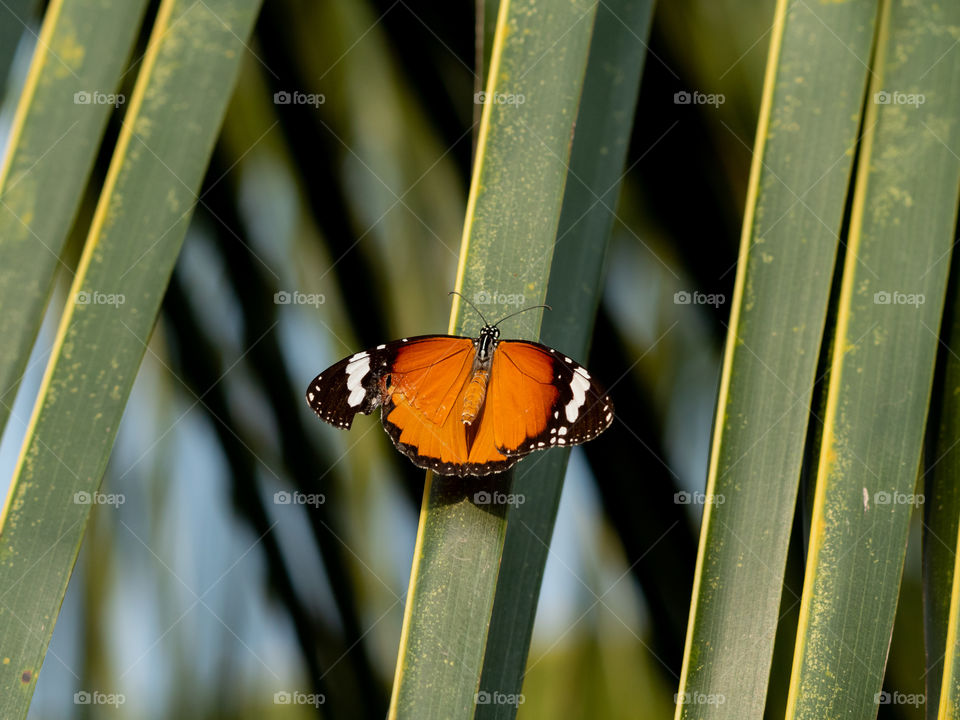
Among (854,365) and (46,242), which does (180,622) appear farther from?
(854,365)

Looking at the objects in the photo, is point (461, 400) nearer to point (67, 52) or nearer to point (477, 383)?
point (477, 383)

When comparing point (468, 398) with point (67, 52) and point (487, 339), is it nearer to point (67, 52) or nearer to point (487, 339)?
point (487, 339)

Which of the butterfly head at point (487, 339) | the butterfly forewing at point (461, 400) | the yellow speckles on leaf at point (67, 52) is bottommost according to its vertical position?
the butterfly forewing at point (461, 400)

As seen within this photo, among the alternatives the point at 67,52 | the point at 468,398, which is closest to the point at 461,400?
the point at 468,398

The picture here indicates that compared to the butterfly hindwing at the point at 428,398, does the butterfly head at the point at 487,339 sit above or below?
above

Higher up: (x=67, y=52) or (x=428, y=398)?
(x=67, y=52)

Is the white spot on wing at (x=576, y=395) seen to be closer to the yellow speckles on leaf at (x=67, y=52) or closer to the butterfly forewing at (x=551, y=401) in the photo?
the butterfly forewing at (x=551, y=401)

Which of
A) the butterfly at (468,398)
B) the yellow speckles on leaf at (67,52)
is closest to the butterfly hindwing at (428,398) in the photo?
the butterfly at (468,398)

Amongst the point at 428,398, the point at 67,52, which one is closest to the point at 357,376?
the point at 428,398

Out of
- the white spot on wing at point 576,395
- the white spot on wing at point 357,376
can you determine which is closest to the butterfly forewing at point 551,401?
the white spot on wing at point 576,395
